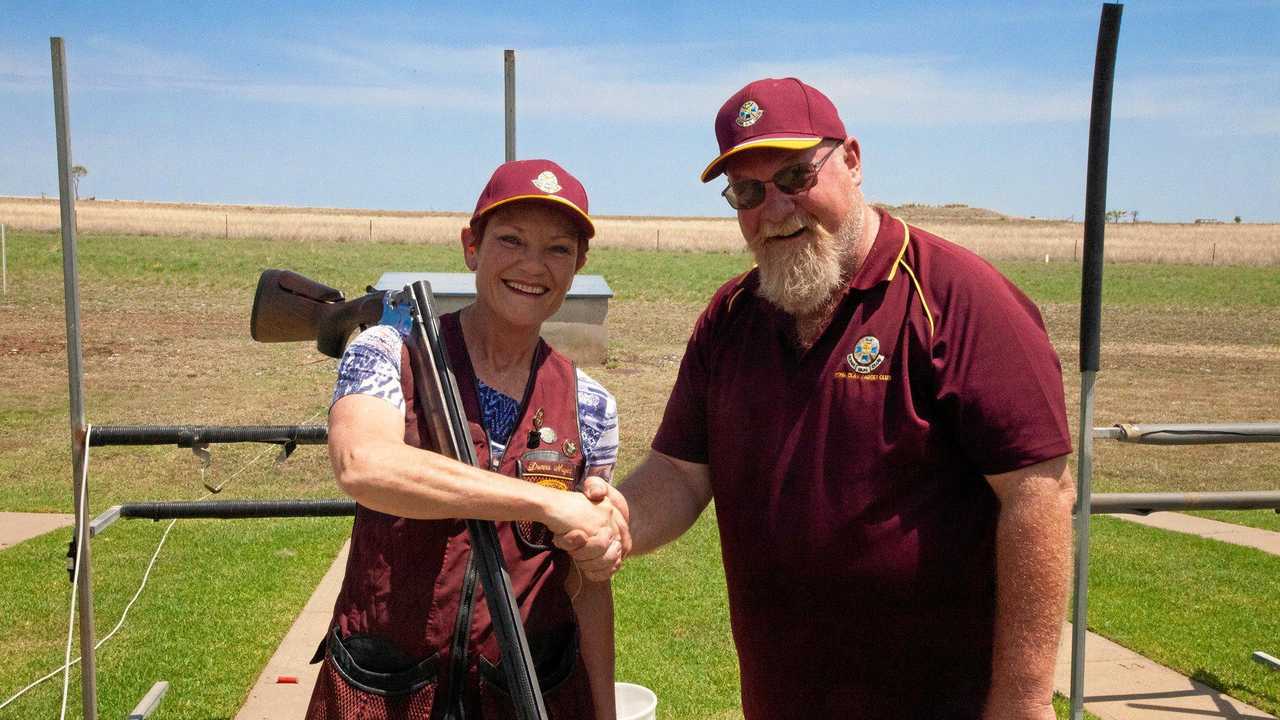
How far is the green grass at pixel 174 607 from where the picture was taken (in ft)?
16.4

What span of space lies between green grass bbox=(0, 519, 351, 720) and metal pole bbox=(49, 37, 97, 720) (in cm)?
93

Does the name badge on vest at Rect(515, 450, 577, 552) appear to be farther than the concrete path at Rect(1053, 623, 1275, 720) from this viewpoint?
No

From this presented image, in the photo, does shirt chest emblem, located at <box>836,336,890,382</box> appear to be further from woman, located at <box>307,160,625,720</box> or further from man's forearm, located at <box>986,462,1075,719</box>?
woman, located at <box>307,160,625,720</box>

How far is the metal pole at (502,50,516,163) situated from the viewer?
13.5 feet

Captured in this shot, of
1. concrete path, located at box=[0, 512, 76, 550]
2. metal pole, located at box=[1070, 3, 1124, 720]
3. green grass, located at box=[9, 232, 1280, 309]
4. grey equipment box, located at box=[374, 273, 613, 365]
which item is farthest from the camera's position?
green grass, located at box=[9, 232, 1280, 309]

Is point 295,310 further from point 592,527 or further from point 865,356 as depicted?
point 865,356

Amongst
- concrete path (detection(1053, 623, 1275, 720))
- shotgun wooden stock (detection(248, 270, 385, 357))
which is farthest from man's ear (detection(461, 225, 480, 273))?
concrete path (detection(1053, 623, 1275, 720))

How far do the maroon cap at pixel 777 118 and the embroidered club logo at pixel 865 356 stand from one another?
1.53 ft

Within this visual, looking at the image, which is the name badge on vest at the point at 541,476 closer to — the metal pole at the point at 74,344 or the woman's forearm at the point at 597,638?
the woman's forearm at the point at 597,638

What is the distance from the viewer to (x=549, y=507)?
83.1 inches

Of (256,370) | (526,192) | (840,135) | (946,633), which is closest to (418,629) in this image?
(526,192)

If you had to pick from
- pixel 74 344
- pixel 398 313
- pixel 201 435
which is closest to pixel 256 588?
pixel 201 435

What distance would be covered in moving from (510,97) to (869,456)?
238cm

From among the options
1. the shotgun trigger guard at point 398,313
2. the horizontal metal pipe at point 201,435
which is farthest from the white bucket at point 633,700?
the shotgun trigger guard at point 398,313
